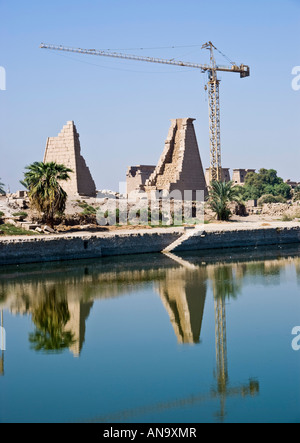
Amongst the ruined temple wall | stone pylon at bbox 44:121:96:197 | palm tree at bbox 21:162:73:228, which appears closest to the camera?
palm tree at bbox 21:162:73:228

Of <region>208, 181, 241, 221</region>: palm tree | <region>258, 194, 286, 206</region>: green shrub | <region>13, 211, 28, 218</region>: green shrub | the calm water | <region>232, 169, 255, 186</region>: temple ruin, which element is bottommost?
the calm water

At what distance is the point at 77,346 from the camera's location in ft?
32.4

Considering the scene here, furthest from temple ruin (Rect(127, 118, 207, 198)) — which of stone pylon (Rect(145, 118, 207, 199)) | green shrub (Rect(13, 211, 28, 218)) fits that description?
green shrub (Rect(13, 211, 28, 218))

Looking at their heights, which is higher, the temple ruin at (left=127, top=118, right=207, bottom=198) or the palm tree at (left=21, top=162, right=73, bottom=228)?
the temple ruin at (left=127, top=118, right=207, bottom=198)

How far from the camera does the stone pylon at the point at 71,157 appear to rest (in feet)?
92.2

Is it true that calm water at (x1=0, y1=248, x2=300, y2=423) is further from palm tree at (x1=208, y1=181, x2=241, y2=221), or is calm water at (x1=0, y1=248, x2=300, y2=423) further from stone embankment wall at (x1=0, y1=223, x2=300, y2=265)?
palm tree at (x1=208, y1=181, x2=241, y2=221)

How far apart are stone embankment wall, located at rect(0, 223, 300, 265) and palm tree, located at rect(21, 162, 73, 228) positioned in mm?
1742

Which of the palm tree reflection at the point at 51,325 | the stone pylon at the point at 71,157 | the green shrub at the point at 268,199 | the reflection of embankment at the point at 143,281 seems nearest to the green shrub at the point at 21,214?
the stone pylon at the point at 71,157

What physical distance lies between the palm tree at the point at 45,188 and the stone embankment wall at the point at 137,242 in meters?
1.74

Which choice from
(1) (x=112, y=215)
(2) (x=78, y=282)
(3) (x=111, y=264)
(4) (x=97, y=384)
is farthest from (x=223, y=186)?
(4) (x=97, y=384)

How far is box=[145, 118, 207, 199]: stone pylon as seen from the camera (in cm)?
3047
